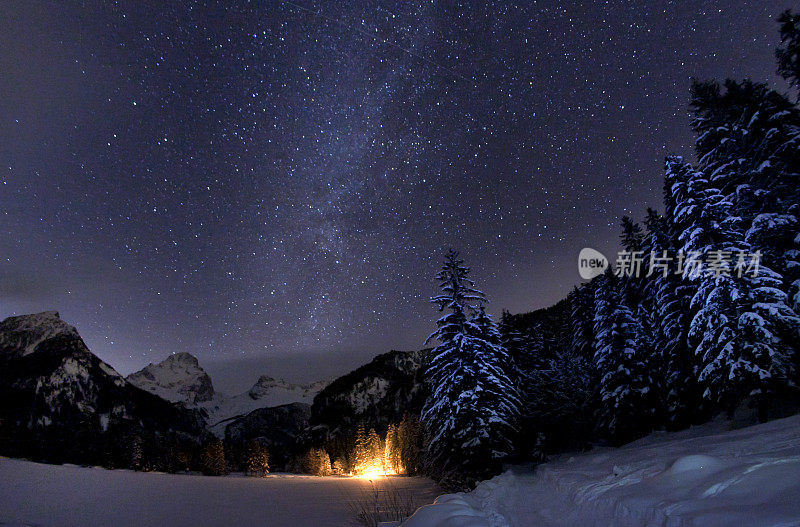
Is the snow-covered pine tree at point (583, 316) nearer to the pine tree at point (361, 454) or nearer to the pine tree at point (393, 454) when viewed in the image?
the pine tree at point (393, 454)

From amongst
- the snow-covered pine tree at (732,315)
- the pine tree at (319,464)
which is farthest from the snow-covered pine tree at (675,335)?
the pine tree at (319,464)

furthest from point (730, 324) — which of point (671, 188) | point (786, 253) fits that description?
point (671, 188)

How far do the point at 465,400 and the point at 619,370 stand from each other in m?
11.0

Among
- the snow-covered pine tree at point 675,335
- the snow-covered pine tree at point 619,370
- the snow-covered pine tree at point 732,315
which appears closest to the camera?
the snow-covered pine tree at point 732,315

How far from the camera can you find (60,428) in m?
154

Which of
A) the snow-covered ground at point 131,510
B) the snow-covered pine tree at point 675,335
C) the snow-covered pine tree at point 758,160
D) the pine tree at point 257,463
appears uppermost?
the snow-covered pine tree at point 758,160

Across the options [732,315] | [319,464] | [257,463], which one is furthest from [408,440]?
[732,315]

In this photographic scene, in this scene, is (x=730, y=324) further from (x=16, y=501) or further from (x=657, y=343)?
(x=16, y=501)

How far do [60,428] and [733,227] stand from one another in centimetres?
20857

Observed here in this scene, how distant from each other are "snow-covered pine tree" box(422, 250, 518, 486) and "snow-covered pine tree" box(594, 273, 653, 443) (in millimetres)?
7575

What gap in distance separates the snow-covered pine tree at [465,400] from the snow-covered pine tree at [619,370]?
758cm

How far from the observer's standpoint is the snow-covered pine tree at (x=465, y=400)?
18.7m

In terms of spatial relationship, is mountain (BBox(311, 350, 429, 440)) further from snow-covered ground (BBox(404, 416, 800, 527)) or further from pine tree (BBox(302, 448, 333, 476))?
snow-covered ground (BBox(404, 416, 800, 527))

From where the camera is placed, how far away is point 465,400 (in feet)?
63.7
